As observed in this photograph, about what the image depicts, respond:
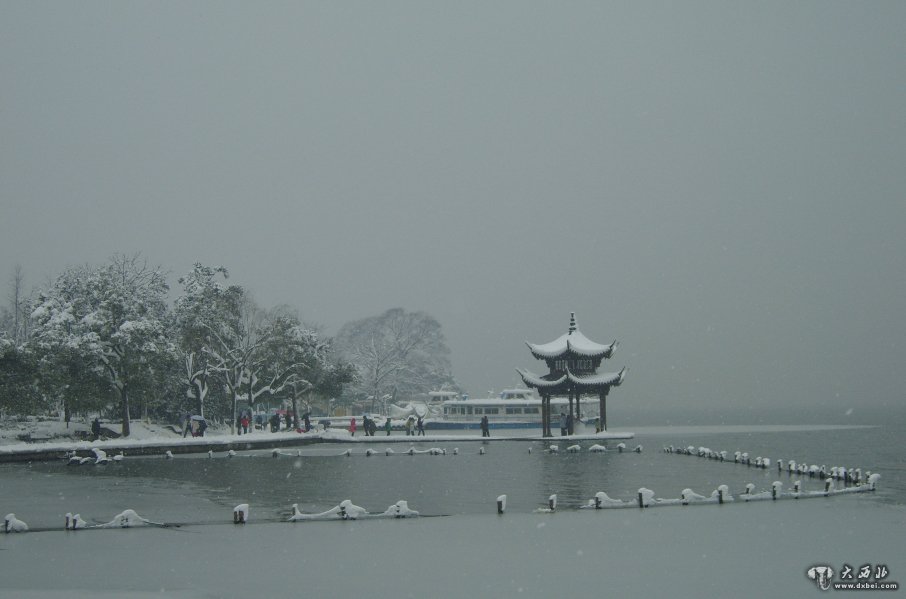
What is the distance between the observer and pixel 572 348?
5131cm

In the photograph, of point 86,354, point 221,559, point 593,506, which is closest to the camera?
point 221,559

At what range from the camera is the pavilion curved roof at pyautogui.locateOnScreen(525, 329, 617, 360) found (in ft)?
168

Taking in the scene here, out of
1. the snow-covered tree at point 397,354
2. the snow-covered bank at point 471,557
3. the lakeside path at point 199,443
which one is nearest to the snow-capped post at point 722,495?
the snow-covered bank at point 471,557

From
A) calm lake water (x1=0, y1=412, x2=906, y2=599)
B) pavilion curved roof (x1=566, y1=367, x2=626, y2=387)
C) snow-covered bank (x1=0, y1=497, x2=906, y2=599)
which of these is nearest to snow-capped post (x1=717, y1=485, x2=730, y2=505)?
calm lake water (x1=0, y1=412, x2=906, y2=599)

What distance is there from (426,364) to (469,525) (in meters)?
64.2

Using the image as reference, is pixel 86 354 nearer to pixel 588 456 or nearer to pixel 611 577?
pixel 588 456

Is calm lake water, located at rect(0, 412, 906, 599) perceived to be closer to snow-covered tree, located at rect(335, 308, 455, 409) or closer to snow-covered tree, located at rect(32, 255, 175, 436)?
snow-covered tree, located at rect(32, 255, 175, 436)

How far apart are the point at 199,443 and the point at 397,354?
4208 centimetres

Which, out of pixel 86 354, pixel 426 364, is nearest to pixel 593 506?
pixel 86 354

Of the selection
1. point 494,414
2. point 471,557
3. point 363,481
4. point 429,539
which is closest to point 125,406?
point 363,481

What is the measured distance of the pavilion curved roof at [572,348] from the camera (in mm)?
51344

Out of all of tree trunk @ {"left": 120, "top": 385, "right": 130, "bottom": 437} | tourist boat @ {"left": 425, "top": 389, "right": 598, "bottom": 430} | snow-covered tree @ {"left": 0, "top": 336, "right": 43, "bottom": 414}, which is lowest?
tourist boat @ {"left": 425, "top": 389, "right": 598, "bottom": 430}

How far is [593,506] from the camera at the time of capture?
68.4 ft

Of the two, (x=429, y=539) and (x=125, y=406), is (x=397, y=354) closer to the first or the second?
(x=125, y=406)
